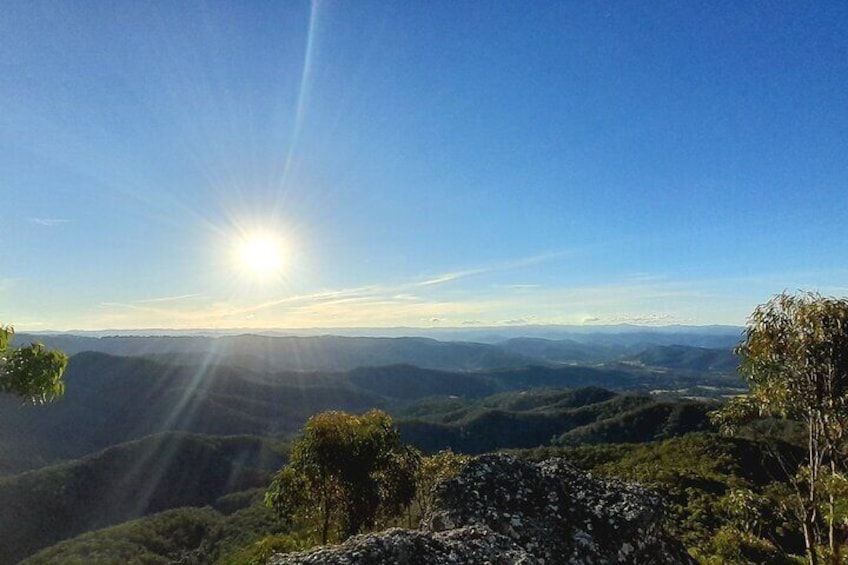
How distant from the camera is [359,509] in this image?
17438mm

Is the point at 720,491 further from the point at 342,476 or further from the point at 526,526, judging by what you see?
the point at 526,526

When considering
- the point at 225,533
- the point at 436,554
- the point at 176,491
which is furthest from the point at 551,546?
the point at 176,491

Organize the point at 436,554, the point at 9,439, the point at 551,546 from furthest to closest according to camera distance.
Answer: the point at 9,439 < the point at 551,546 < the point at 436,554

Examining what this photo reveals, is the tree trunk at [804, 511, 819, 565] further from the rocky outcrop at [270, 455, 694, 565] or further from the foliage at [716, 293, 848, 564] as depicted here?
the rocky outcrop at [270, 455, 694, 565]

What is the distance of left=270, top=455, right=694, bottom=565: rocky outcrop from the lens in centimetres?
785

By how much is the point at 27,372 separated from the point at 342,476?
10507mm

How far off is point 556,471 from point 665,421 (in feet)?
605

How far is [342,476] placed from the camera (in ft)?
55.9

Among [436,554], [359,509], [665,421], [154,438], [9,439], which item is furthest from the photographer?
[9,439]

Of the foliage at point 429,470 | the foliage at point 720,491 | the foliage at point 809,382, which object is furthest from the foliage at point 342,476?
the foliage at point 809,382

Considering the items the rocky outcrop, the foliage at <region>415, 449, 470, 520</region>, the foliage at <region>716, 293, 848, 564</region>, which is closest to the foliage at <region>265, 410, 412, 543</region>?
the foliage at <region>415, 449, 470, 520</region>

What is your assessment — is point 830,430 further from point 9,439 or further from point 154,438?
point 9,439

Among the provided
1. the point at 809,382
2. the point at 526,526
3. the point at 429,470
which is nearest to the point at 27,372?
the point at 526,526

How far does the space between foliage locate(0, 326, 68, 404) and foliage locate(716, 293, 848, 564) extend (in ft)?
48.9
